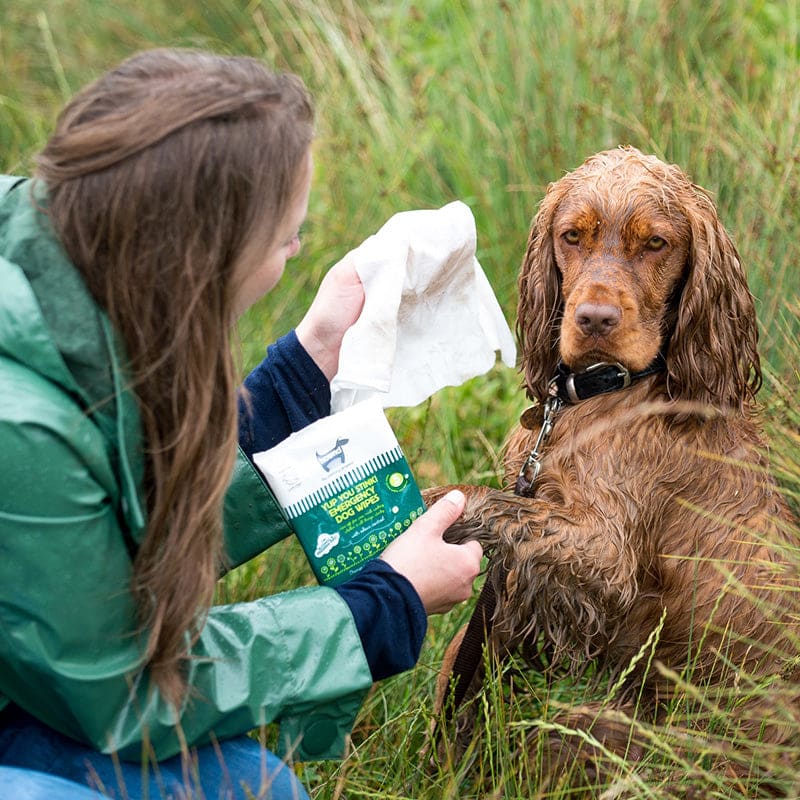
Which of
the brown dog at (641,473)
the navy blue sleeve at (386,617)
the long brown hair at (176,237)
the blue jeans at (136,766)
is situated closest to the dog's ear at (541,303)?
the brown dog at (641,473)

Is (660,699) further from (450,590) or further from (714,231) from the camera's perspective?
(714,231)

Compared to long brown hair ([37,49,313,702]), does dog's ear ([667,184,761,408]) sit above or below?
below

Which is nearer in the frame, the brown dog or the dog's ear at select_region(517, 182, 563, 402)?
the brown dog

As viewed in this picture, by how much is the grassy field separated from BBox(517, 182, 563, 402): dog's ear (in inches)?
19.8

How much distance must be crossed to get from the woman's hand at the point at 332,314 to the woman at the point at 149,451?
1.95 ft

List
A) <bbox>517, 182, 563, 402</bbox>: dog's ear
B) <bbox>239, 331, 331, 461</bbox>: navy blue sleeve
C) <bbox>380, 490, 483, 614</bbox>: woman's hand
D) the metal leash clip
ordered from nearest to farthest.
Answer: <bbox>380, 490, 483, 614</bbox>: woman's hand
<bbox>239, 331, 331, 461</bbox>: navy blue sleeve
the metal leash clip
<bbox>517, 182, 563, 402</bbox>: dog's ear

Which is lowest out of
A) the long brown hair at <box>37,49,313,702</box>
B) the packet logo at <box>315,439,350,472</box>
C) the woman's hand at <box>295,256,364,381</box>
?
the packet logo at <box>315,439,350,472</box>

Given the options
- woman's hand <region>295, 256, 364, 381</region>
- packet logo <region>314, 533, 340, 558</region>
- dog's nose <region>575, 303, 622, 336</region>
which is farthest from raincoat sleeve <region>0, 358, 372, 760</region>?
dog's nose <region>575, 303, 622, 336</region>

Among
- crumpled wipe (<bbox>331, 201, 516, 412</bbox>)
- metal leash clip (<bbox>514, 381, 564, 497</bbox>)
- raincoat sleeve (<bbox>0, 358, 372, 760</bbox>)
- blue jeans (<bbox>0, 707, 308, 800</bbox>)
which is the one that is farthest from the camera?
metal leash clip (<bbox>514, 381, 564, 497</bbox>)

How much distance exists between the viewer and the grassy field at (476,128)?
3.14 metres

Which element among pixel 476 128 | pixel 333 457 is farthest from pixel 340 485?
pixel 476 128

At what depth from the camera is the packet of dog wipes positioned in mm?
2490

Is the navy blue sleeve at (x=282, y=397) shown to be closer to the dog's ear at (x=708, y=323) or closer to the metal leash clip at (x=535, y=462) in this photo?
the metal leash clip at (x=535, y=462)

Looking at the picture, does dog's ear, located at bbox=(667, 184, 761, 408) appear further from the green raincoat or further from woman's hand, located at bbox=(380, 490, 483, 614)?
the green raincoat
